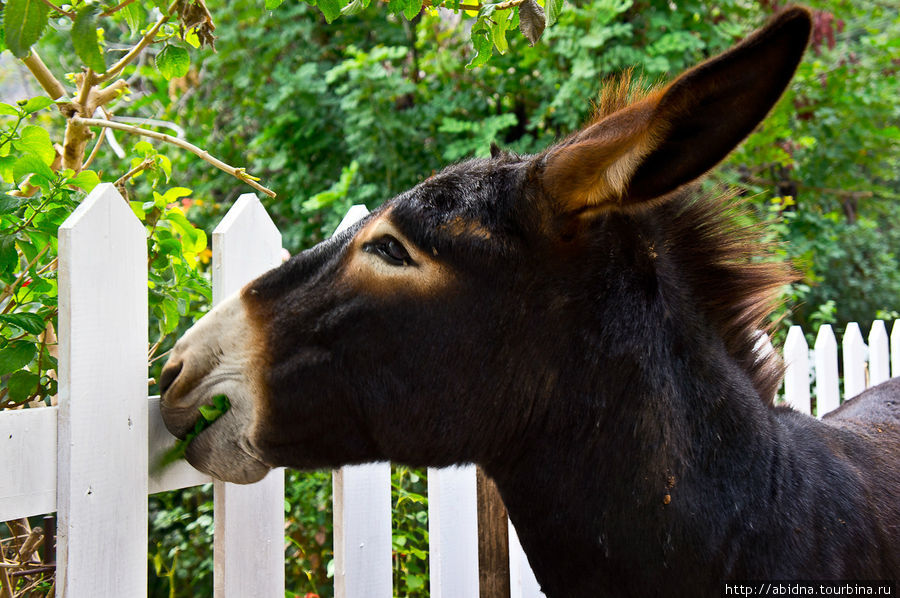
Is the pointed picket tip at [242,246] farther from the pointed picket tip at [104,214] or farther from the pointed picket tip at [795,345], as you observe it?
the pointed picket tip at [795,345]

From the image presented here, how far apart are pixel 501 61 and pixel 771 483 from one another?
5.20m

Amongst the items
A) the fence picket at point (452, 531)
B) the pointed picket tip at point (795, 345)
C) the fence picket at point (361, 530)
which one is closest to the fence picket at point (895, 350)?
the pointed picket tip at point (795, 345)

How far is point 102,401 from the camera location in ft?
5.35

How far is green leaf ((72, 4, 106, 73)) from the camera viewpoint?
1378 millimetres

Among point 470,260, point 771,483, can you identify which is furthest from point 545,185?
point 771,483

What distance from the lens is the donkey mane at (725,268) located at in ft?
6.04

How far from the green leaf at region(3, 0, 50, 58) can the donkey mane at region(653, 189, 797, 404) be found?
54.4 inches

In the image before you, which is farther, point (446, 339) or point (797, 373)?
point (797, 373)

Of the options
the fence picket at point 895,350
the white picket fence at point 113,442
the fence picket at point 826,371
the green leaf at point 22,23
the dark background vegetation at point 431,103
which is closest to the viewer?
the green leaf at point 22,23

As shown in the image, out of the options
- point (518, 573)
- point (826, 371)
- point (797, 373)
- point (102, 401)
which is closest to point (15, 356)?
point (102, 401)

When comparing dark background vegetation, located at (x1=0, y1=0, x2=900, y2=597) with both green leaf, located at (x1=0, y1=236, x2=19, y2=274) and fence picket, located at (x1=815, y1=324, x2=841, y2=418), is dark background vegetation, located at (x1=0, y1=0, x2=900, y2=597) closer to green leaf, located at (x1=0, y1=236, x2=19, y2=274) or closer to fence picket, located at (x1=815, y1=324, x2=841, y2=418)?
fence picket, located at (x1=815, y1=324, x2=841, y2=418)

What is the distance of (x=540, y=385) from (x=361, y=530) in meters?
0.93

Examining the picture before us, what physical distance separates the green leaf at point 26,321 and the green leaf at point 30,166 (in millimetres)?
344

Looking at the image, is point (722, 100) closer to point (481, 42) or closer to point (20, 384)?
point (481, 42)
